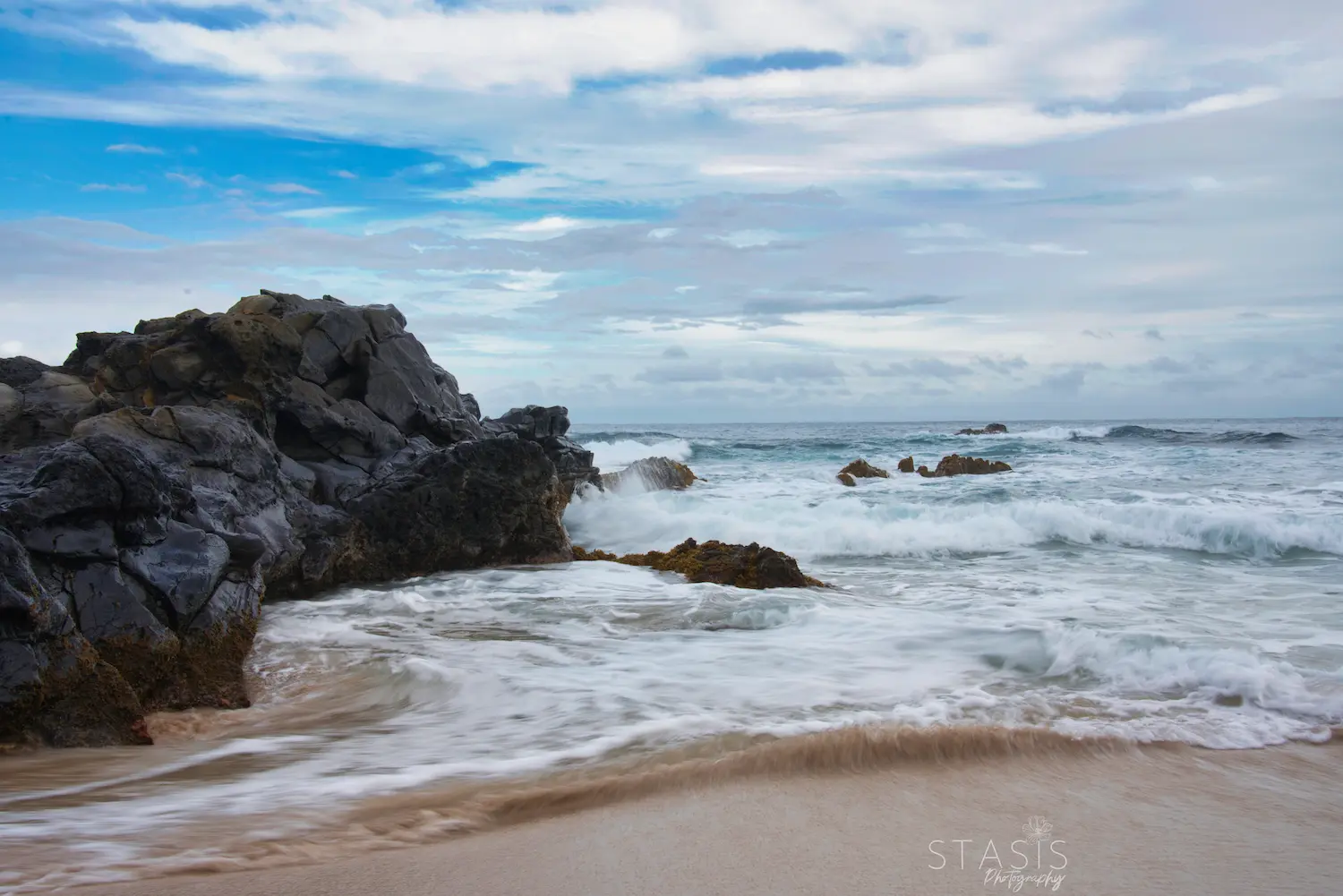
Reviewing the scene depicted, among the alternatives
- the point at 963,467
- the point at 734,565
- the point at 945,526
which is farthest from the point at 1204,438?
the point at 734,565

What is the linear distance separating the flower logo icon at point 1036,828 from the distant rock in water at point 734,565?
4622mm

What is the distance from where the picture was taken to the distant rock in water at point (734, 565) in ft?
26.3

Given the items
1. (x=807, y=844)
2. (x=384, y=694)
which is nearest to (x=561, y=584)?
(x=384, y=694)

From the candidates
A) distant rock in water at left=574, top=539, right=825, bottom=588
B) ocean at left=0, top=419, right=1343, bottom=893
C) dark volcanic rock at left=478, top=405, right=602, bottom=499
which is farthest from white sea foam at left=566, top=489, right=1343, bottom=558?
distant rock in water at left=574, top=539, right=825, bottom=588

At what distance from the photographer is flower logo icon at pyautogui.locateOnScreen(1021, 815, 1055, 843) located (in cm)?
317

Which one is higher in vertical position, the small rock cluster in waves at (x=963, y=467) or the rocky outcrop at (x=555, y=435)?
the rocky outcrop at (x=555, y=435)

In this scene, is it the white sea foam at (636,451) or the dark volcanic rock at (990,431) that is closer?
the white sea foam at (636,451)

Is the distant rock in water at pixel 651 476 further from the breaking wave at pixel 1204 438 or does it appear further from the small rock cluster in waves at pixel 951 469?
the breaking wave at pixel 1204 438

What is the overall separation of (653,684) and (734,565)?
339cm

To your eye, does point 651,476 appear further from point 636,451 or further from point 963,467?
point 636,451

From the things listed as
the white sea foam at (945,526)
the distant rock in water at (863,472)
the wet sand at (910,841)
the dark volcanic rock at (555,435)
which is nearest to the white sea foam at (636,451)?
the distant rock in water at (863,472)

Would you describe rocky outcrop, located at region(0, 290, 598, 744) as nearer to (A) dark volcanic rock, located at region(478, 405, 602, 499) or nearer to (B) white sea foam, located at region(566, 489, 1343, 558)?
(A) dark volcanic rock, located at region(478, 405, 602, 499)

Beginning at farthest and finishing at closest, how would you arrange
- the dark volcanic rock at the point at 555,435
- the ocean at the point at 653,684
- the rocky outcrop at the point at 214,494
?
the dark volcanic rock at the point at 555,435, the rocky outcrop at the point at 214,494, the ocean at the point at 653,684

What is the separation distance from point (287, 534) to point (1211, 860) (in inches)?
254
